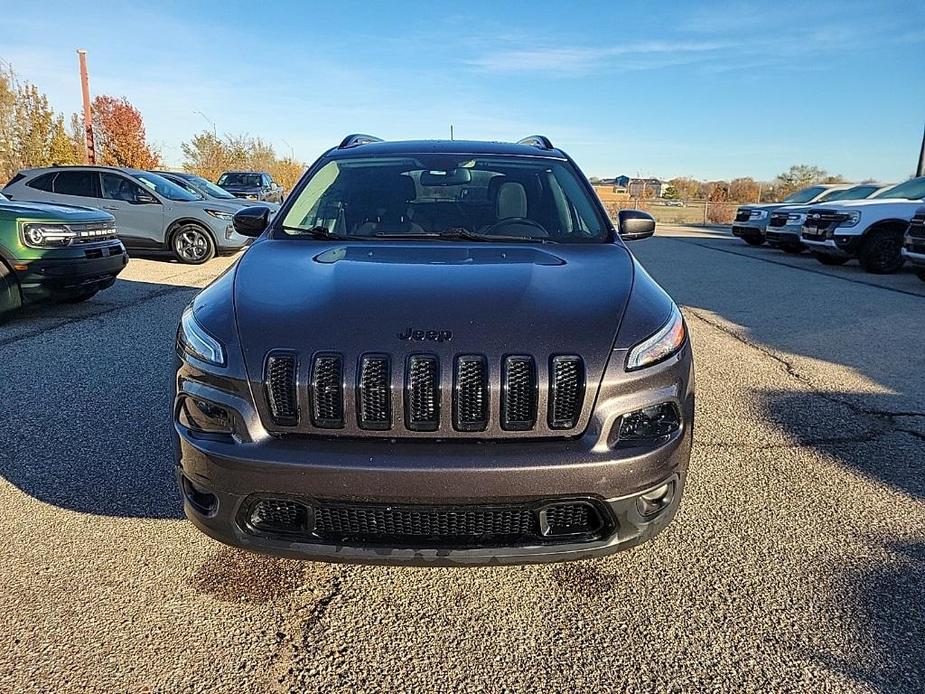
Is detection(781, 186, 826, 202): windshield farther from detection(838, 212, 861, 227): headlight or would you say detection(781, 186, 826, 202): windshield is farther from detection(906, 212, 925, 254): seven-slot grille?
detection(906, 212, 925, 254): seven-slot grille

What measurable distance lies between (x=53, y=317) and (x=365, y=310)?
621cm

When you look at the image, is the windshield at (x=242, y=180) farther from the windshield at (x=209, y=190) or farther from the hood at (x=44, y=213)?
the hood at (x=44, y=213)

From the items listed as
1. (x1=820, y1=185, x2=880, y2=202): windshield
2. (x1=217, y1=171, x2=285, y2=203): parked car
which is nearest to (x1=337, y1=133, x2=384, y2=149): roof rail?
(x1=820, y1=185, x2=880, y2=202): windshield

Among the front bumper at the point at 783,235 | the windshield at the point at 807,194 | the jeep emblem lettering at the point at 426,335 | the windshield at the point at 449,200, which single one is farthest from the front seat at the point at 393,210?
the windshield at the point at 807,194

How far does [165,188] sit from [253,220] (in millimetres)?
9235

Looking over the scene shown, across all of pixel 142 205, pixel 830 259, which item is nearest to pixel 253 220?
pixel 142 205

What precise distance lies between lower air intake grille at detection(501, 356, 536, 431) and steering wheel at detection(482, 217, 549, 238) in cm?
141

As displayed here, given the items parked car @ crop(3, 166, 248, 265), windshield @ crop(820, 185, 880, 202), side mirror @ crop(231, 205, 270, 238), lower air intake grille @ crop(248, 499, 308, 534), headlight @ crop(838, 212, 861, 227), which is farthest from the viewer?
windshield @ crop(820, 185, 880, 202)

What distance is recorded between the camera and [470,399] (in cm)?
201

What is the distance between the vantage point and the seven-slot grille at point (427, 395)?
2006 millimetres

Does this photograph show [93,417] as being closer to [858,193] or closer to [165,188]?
[165,188]

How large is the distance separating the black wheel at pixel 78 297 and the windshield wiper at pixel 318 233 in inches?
193

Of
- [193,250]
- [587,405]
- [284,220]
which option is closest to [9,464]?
[284,220]

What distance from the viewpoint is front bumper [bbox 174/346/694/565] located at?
6.42 feet
